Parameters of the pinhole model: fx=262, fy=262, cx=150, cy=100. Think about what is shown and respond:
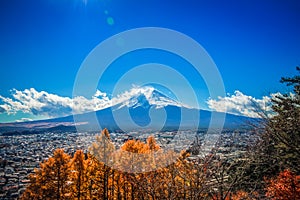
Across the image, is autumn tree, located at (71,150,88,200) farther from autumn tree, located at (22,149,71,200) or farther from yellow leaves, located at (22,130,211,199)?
autumn tree, located at (22,149,71,200)

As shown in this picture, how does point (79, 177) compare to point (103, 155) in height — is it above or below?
below

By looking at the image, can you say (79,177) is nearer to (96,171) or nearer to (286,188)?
(96,171)

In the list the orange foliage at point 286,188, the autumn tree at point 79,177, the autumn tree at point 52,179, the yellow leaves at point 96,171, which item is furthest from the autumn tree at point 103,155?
the orange foliage at point 286,188

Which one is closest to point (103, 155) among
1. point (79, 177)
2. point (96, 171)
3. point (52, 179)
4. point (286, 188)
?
point (96, 171)

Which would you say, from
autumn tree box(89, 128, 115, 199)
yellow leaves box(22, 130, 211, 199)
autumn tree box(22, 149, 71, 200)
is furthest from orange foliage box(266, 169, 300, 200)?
autumn tree box(22, 149, 71, 200)

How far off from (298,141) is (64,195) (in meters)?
16.8

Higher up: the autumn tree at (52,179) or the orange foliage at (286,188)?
the autumn tree at (52,179)

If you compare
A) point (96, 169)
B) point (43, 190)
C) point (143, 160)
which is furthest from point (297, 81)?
point (43, 190)

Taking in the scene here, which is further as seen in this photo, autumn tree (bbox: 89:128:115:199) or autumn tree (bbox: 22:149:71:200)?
autumn tree (bbox: 89:128:115:199)

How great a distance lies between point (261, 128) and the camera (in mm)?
7840

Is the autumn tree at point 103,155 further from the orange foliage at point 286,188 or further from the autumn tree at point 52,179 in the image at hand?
the orange foliage at point 286,188

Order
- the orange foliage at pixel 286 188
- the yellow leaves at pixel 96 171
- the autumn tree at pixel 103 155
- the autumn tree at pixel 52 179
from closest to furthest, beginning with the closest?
the orange foliage at pixel 286 188 < the autumn tree at pixel 52 179 < the yellow leaves at pixel 96 171 < the autumn tree at pixel 103 155

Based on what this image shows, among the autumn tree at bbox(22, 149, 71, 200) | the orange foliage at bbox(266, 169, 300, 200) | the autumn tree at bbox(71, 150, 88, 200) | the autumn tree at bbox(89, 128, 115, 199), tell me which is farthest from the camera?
the autumn tree at bbox(89, 128, 115, 199)

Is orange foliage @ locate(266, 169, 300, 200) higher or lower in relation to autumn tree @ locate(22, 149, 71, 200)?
lower
